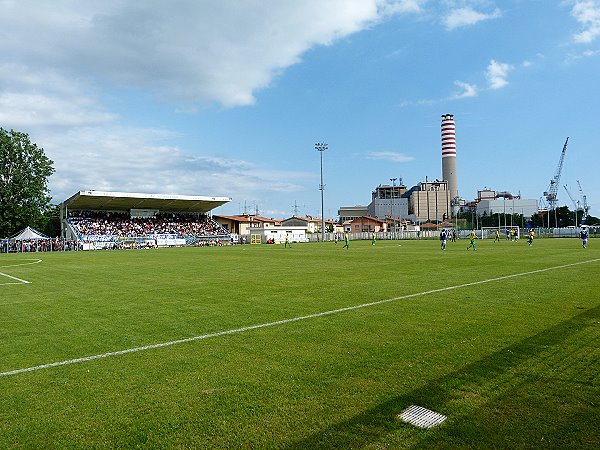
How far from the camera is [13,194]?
63531 millimetres

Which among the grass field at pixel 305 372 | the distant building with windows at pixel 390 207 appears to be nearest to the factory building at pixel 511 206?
the distant building with windows at pixel 390 207

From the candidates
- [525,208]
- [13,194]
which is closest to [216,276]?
[13,194]

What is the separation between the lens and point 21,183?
63344mm

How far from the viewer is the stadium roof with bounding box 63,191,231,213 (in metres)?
68.4

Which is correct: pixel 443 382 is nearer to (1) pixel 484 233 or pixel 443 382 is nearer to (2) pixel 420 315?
(2) pixel 420 315

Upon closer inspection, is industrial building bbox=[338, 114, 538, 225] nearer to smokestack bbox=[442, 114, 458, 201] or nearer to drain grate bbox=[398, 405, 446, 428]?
smokestack bbox=[442, 114, 458, 201]

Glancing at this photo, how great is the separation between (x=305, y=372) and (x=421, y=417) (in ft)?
6.08

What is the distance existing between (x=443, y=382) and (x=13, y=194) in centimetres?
7274

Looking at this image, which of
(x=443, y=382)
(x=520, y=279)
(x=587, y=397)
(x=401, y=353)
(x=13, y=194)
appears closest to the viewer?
(x=587, y=397)

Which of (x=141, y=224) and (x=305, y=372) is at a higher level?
(x=141, y=224)

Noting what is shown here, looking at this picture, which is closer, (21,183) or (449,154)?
(21,183)

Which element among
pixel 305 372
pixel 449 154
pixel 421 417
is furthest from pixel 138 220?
pixel 449 154

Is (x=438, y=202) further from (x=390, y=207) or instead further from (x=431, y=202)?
(x=390, y=207)

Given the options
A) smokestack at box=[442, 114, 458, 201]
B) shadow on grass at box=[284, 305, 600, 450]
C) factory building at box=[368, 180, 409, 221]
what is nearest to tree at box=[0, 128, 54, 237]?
shadow on grass at box=[284, 305, 600, 450]
